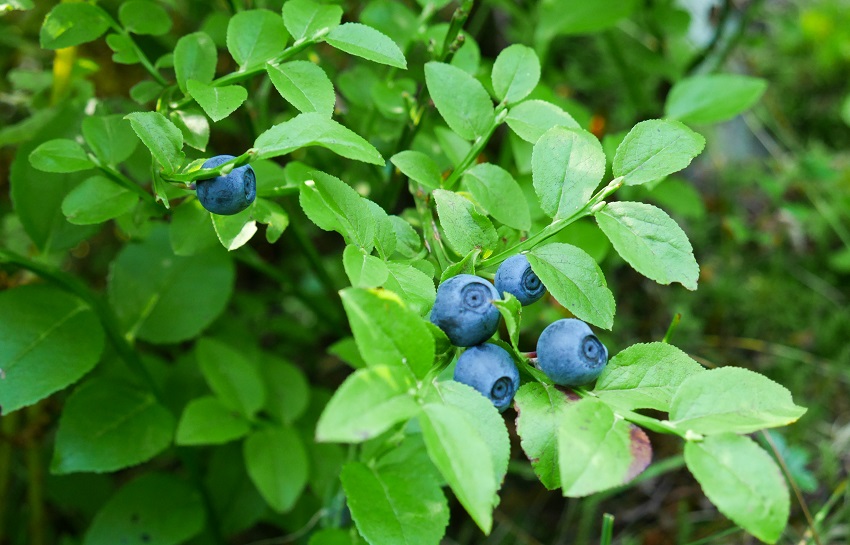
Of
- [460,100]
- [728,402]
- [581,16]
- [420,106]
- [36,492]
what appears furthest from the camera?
[581,16]

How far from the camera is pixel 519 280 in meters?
0.84

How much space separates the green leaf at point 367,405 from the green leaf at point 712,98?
3.96ft

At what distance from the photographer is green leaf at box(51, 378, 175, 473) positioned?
130cm

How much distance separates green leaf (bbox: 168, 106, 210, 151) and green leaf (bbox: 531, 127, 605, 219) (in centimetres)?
46

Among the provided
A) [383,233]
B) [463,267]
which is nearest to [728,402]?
[463,267]

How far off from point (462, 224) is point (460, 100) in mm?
254

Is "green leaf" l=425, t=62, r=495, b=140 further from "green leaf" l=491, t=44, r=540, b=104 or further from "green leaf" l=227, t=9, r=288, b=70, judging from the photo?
"green leaf" l=227, t=9, r=288, b=70

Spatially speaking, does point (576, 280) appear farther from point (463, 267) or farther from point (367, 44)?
point (367, 44)

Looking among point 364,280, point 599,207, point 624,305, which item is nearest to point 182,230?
point 364,280

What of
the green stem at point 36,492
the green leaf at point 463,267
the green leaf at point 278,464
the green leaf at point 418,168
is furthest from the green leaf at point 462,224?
the green stem at point 36,492

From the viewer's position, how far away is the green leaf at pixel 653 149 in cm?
88

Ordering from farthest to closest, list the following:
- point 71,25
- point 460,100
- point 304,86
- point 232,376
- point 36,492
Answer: point 36,492, point 232,376, point 71,25, point 460,100, point 304,86

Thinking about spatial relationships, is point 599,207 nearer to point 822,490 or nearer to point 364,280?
point 364,280

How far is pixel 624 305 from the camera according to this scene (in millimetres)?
2324
